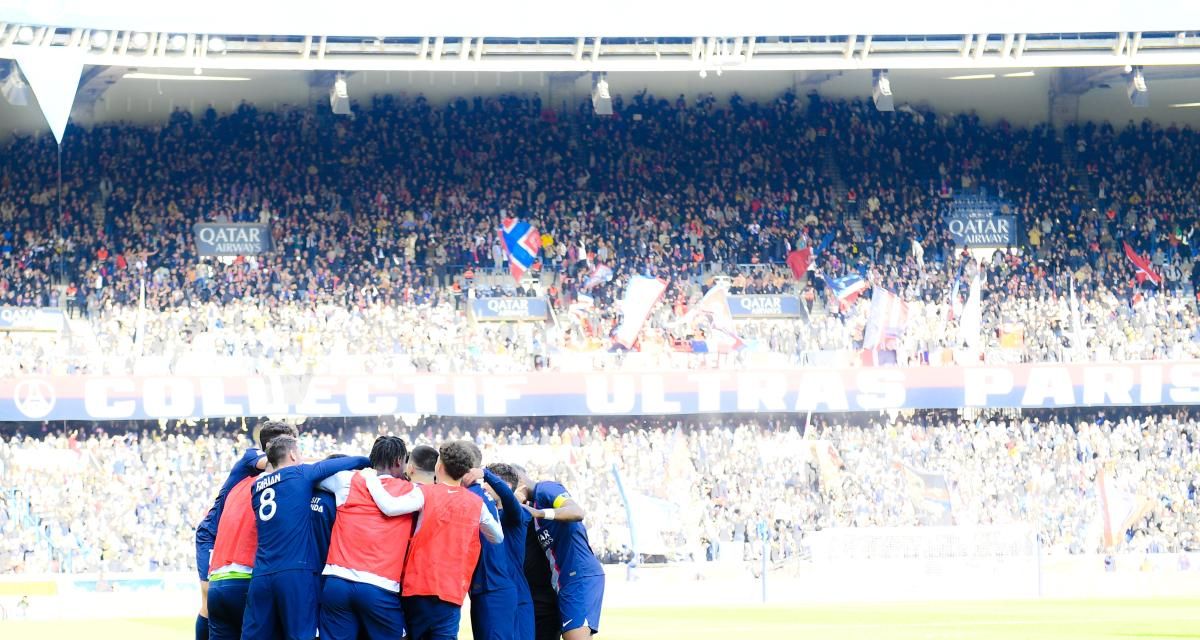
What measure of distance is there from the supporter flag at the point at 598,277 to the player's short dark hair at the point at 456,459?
2345 cm

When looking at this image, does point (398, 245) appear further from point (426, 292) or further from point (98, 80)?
point (98, 80)

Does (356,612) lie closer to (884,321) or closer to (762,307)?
(884,321)

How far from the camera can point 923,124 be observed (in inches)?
1427

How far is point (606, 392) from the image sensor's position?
29906mm

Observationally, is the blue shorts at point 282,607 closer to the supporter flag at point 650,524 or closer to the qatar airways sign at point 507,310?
the supporter flag at point 650,524

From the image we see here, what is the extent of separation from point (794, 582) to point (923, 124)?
13.7 meters

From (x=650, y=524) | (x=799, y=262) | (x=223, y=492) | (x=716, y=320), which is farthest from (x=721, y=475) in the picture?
(x=223, y=492)

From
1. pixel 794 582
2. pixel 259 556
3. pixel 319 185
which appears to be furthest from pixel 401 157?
pixel 259 556

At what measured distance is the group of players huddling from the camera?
868cm

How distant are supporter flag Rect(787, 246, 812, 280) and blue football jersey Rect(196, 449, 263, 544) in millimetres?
23729

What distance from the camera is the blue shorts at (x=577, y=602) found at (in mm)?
10297

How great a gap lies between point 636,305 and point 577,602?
21.5m

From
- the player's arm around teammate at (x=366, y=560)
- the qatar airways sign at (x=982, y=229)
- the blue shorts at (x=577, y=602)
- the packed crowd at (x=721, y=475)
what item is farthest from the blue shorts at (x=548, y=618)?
the qatar airways sign at (x=982, y=229)

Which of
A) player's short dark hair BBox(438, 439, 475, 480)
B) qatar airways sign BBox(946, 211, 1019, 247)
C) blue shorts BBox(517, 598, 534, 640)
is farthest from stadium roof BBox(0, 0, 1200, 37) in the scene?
player's short dark hair BBox(438, 439, 475, 480)
